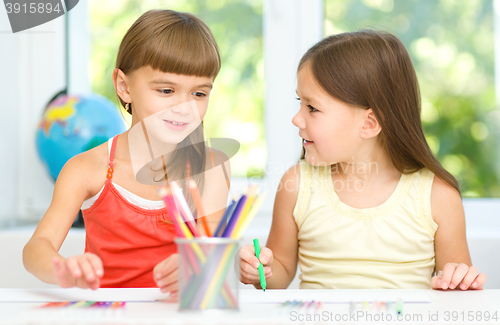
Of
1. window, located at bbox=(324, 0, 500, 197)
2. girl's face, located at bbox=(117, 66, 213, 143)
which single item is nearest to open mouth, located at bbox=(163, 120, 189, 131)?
girl's face, located at bbox=(117, 66, 213, 143)

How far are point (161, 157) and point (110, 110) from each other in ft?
1.45

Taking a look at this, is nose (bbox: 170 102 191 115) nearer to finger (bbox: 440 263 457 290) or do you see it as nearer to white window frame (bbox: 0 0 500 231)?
finger (bbox: 440 263 457 290)

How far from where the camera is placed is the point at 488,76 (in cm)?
145

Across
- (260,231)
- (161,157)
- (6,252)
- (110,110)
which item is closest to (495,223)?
(260,231)

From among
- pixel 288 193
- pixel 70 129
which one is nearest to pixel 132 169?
pixel 288 193

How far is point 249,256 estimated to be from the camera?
0.67m

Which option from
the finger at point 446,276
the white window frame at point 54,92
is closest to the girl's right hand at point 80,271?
the finger at point 446,276

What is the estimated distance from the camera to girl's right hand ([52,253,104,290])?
461mm

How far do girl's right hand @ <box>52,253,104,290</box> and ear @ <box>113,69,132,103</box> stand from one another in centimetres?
44

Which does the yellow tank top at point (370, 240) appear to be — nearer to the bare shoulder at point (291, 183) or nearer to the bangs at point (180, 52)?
the bare shoulder at point (291, 183)

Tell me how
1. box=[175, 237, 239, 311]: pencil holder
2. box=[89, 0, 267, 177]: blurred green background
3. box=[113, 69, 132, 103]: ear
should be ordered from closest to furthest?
box=[175, 237, 239, 311]: pencil holder, box=[113, 69, 132, 103]: ear, box=[89, 0, 267, 177]: blurred green background

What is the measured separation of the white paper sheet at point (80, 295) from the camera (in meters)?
0.52

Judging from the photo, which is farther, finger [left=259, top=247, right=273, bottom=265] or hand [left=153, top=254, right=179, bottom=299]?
finger [left=259, top=247, right=273, bottom=265]

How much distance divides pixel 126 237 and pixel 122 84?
292 millimetres
